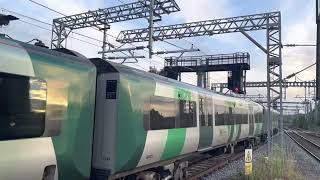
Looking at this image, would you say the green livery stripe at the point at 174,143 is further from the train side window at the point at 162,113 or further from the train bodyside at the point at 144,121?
the train side window at the point at 162,113

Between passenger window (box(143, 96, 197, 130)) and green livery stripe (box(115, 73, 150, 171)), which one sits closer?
green livery stripe (box(115, 73, 150, 171))

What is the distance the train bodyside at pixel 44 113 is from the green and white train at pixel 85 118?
13mm

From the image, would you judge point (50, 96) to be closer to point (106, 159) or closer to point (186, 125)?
point (106, 159)

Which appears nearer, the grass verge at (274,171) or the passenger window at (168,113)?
the passenger window at (168,113)

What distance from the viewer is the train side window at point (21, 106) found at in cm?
594

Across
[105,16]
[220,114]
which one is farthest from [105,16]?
[220,114]

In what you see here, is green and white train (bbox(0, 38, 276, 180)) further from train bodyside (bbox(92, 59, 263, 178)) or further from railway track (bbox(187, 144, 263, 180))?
railway track (bbox(187, 144, 263, 180))

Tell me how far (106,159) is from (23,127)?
2.33 meters

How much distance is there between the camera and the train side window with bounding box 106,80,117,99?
835 cm

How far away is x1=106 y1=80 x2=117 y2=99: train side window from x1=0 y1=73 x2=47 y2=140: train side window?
6.23 feet

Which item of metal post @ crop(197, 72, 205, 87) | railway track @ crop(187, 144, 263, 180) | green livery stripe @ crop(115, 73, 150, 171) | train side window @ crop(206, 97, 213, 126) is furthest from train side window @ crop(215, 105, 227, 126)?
metal post @ crop(197, 72, 205, 87)

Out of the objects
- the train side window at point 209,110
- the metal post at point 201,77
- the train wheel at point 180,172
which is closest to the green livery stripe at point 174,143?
the train wheel at point 180,172

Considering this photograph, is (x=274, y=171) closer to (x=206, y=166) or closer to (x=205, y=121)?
(x=205, y=121)

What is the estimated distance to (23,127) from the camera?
620cm
